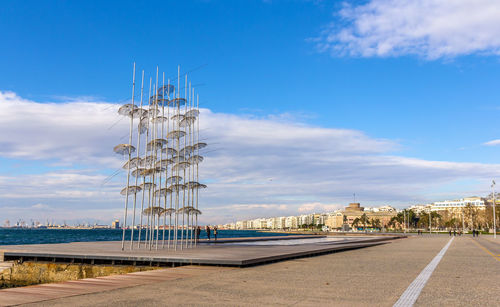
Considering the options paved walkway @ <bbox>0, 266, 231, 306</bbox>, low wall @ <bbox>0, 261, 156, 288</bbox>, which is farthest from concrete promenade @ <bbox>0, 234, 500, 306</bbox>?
low wall @ <bbox>0, 261, 156, 288</bbox>

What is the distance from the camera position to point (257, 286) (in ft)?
39.1

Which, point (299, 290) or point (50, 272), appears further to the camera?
point (50, 272)

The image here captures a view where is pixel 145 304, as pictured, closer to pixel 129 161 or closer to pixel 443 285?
pixel 443 285

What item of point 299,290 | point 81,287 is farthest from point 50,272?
point 299,290

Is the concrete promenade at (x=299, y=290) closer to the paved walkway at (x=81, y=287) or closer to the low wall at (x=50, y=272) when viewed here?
the paved walkway at (x=81, y=287)

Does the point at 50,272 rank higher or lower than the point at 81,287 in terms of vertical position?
lower

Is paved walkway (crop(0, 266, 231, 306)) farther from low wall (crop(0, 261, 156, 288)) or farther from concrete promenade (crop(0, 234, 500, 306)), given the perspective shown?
low wall (crop(0, 261, 156, 288))

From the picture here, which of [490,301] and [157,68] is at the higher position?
[157,68]

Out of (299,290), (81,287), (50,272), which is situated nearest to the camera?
(81,287)

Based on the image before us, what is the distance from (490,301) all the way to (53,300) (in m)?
10.3

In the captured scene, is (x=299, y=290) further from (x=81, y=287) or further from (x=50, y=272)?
(x=50, y=272)

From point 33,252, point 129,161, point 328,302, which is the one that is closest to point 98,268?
point 33,252

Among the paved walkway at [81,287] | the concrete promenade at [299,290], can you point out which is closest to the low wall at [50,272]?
Answer: the paved walkway at [81,287]

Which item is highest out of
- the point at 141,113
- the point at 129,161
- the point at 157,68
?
the point at 157,68
